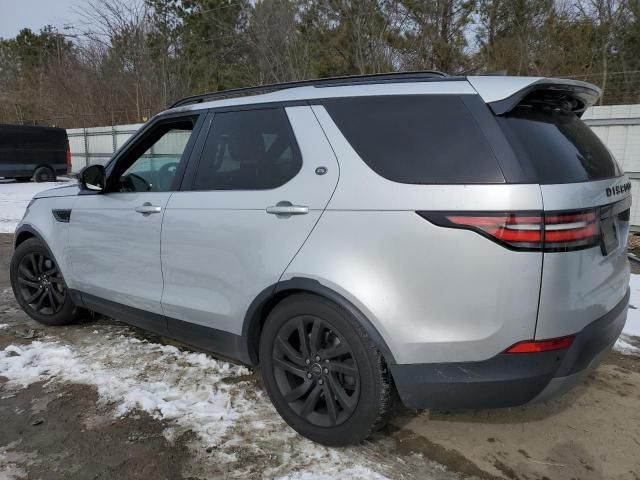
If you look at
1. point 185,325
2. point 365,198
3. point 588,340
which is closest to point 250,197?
point 365,198

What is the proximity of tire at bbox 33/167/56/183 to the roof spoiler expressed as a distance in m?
19.0

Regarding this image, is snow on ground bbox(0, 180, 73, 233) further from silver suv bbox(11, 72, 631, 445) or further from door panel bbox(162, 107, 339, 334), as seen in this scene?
silver suv bbox(11, 72, 631, 445)

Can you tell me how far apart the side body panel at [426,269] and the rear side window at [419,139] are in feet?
0.18

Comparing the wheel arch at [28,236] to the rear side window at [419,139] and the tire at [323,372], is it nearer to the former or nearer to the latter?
the tire at [323,372]

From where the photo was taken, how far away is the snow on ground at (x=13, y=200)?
1003 cm

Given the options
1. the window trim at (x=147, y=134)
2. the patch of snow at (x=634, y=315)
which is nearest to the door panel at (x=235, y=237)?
the window trim at (x=147, y=134)

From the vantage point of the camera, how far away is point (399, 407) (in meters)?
3.02

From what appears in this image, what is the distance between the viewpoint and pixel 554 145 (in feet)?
7.34

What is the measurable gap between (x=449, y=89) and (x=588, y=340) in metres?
1.25

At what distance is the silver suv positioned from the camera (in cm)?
207

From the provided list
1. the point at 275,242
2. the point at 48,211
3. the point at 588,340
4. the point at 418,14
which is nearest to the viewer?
the point at 588,340

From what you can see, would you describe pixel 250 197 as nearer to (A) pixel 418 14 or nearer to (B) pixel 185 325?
(B) pixel 185 325

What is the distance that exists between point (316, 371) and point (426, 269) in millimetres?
825

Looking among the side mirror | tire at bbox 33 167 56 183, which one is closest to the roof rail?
the side mirror
